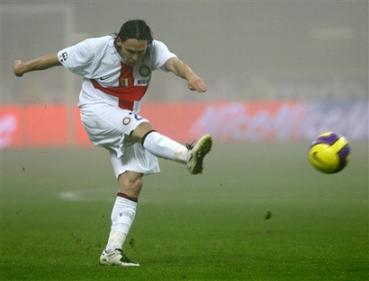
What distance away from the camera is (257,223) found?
14.5 metres

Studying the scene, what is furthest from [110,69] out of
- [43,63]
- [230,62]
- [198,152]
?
[230,62]

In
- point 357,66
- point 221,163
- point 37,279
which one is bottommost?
point 37,279

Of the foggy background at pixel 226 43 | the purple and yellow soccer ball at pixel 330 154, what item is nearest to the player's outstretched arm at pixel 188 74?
the purple and yellow soccer ball at pixel 330 154

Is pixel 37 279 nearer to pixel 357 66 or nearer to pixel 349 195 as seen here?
pixel 349 195

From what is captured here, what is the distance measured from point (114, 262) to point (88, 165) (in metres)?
19.6

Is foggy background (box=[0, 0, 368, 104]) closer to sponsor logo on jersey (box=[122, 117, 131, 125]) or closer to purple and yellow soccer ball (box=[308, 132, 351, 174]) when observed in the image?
sponsor logo on jersey (box=[122, 117, 131, 125])

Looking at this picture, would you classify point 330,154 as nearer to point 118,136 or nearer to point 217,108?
point 118,136

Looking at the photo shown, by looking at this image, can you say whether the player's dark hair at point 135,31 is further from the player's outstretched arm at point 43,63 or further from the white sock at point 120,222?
the white sock at point 120,222

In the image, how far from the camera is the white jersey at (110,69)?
32.2 ft

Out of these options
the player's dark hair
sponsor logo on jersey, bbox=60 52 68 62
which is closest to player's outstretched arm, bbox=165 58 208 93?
the player's dark hair

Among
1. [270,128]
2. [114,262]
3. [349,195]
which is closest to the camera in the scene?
[114,262]

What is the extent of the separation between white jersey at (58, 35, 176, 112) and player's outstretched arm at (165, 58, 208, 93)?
0.08 meters

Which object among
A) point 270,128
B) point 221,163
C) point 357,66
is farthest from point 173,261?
point 357,66

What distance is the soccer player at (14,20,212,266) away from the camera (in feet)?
31.7
